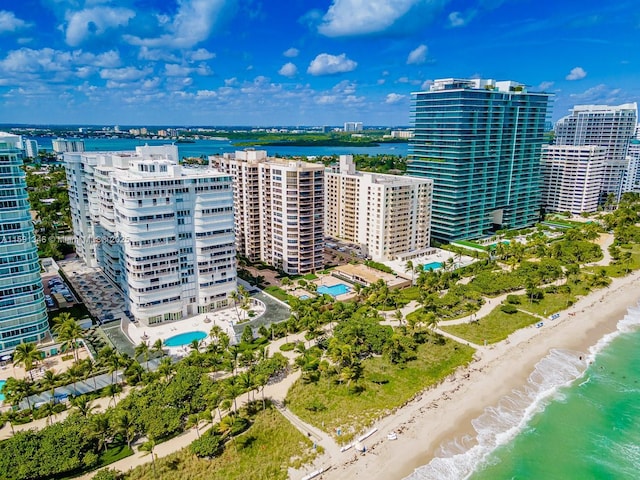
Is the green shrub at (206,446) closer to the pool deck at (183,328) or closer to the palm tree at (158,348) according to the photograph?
the palm tree at (158,348)

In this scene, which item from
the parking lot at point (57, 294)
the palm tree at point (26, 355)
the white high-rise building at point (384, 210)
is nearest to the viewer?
the palm tree at point (26, 355)

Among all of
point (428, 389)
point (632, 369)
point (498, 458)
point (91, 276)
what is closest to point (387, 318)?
point (428, 389)

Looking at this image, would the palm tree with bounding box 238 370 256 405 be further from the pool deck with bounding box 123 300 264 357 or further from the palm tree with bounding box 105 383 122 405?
the pool deck with bounding box 123 300 264 357

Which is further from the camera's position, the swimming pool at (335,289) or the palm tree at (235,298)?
the swimming pool at (335,289)

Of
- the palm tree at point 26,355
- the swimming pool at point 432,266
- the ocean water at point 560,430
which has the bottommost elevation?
the ocean water at point 560,430

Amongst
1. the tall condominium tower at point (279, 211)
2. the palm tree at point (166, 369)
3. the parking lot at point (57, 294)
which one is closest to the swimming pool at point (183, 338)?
the palm tree at point (166, 369)
